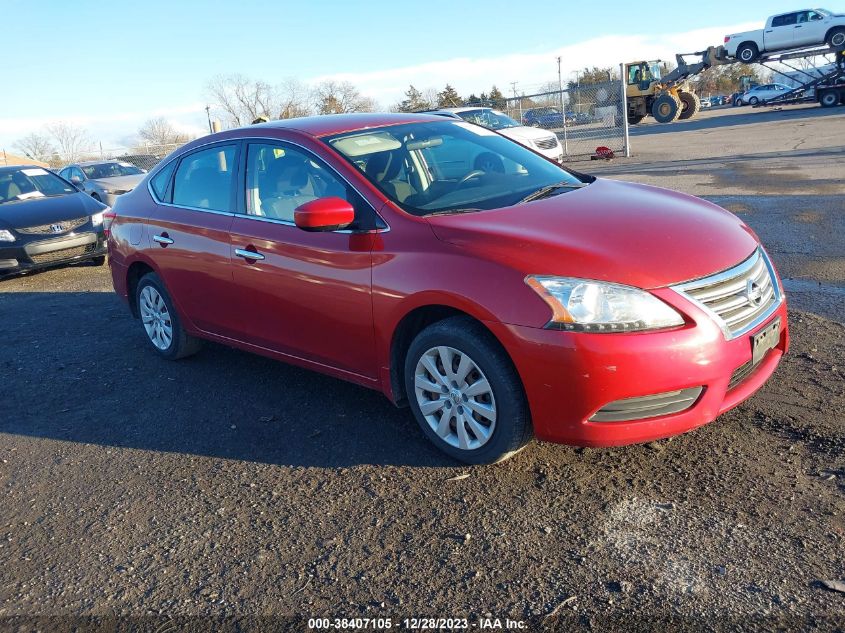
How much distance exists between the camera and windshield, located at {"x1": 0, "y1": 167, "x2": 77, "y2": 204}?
10.7 m

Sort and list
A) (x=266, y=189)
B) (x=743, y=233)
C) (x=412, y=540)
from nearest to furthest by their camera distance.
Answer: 1. (x=412, y=540)
2. (x=743, y=233)
3. (x=266, y=189)

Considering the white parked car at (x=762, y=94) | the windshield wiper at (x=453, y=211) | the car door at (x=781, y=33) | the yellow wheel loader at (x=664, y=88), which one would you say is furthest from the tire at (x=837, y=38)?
the windshield wiper at (x=453, y=211)

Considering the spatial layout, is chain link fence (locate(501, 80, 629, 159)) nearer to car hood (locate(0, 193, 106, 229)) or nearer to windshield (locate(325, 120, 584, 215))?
car hood (locate(0, 193, 106, 229))

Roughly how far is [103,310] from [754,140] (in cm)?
1972

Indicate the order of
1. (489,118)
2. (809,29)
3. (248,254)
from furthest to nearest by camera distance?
(809,29) → (489,118) → (248,254)

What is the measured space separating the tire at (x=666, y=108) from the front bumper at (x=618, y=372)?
33689 mm

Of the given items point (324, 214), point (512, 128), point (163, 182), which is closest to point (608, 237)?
point (324, 214)

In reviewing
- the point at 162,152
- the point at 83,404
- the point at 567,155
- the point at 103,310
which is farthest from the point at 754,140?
the point at 162,152

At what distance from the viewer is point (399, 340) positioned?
384 cm

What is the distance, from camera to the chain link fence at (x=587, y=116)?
20984mm

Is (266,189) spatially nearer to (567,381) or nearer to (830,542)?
(567,381)

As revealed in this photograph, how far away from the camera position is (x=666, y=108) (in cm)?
3425

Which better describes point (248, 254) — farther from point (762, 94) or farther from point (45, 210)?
point (762, 94)

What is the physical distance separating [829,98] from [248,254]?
37555 millimetres
